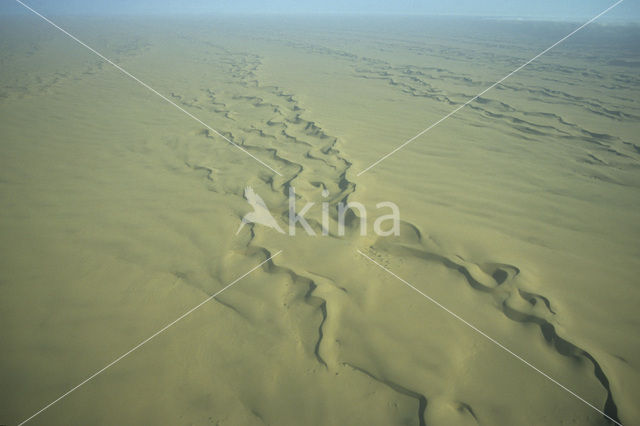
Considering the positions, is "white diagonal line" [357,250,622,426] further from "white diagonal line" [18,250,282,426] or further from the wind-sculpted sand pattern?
"white diagonal line" [18,250,282,426]

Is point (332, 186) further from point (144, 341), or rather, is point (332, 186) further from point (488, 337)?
point (144, 341)

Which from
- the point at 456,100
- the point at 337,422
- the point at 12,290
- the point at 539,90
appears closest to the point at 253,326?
the point at 337,422

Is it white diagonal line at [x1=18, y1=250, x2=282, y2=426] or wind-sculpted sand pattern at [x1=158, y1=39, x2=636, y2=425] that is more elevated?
wind-sculpted sand pattern at [x1=158, y1=39, x2=636, y2=425]

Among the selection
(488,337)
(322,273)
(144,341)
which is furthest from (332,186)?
(144,341)

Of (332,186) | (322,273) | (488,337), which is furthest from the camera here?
(332,186)

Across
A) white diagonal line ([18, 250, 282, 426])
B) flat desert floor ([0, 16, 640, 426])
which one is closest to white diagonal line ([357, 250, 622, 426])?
flat desert floor ([0, 16, 640, 426])

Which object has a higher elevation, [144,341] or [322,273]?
[322,273]

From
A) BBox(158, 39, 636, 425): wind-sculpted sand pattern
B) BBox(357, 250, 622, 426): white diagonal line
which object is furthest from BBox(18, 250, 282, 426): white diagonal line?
BBox(357, 250, 622, 426): white diagonal line

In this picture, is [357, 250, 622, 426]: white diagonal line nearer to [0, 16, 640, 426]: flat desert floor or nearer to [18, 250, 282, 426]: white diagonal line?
[0, 16, 640, 426]: flat desert floor

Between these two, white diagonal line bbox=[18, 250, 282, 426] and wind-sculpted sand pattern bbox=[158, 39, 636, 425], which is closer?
white diagonal line bbox=[18, 250, 282, 426]
